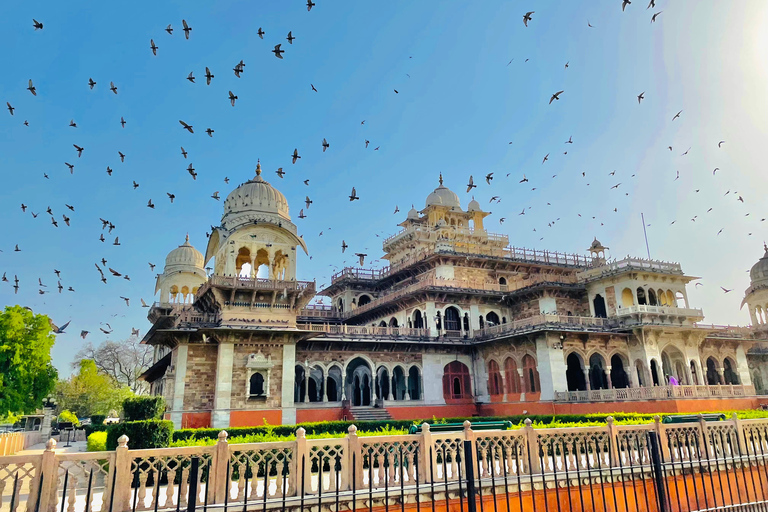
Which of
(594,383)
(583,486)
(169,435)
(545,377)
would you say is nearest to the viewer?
(583,486)

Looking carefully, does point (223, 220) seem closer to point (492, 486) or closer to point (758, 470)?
point (492, 486)

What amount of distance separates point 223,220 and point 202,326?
631cm

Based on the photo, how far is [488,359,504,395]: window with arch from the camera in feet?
101

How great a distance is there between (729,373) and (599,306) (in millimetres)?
11518

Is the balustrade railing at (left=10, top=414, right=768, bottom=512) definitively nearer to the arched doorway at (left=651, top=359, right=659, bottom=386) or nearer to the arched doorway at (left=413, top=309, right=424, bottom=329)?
the arched doorway at (left=651, top=359, right=659, bottom=386)

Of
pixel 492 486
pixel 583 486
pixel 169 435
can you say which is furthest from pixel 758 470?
pixel 169 435

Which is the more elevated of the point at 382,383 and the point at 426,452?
the point at 382,383

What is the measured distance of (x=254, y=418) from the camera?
2431 cm

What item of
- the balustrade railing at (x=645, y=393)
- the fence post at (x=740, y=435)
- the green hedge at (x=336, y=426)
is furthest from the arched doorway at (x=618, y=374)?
the fence post at (x=740, y=435)

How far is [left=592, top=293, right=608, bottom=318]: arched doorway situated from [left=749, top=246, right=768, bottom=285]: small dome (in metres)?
23.1

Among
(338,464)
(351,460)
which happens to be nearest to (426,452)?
(351,460)

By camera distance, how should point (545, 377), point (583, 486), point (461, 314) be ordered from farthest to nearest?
point (461, 314), point (545, 377), point (583, 486)

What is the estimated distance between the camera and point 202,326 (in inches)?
958

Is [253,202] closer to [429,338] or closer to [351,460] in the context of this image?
[429,338]
